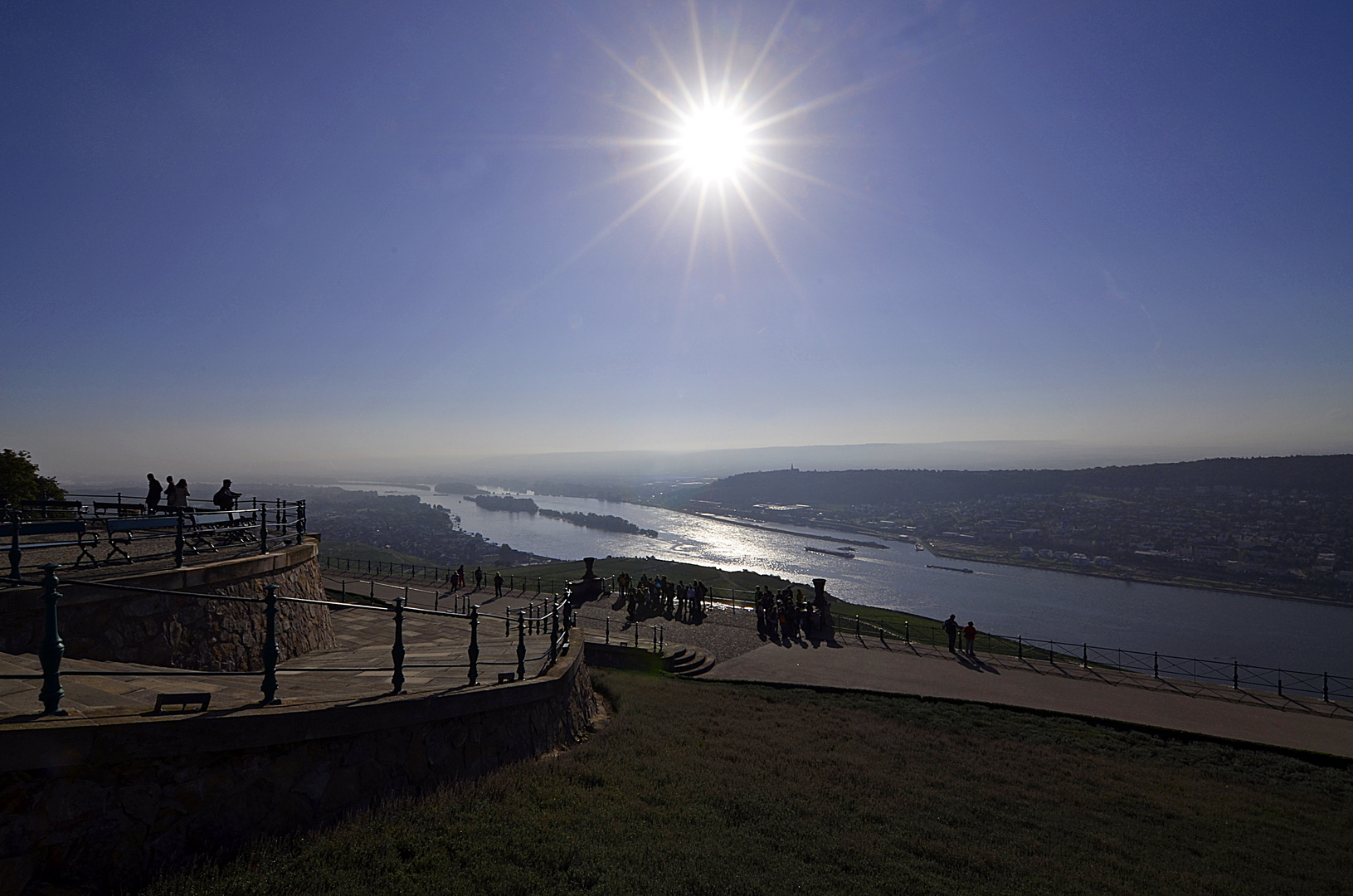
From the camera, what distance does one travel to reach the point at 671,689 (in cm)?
1159

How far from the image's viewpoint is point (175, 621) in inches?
246

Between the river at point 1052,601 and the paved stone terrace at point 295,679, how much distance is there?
43.1 m

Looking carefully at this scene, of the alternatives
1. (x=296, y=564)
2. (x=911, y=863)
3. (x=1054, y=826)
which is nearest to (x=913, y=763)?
(x=1054, y=826)

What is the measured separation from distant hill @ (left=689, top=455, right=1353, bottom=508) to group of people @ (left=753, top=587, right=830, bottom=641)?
340 feet

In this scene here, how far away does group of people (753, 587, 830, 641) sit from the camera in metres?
19.5

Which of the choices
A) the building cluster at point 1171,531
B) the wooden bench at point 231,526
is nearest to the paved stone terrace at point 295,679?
the wooden bench at point 231,526

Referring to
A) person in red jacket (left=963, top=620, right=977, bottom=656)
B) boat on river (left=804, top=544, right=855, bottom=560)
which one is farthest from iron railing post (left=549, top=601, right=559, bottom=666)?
boat on river (left=804, top=544, right=855, bottom=560)

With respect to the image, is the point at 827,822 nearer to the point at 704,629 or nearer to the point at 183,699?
the point at 183,699

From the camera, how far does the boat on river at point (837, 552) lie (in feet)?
273

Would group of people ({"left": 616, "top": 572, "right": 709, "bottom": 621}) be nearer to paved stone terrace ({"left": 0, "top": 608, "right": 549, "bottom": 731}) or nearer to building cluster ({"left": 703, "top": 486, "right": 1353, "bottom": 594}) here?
paved stone terrace ({"left": 0, "top": 608, "right": 549, "bottom": 731})

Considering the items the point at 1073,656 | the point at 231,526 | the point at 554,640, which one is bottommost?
the point at 1073,656

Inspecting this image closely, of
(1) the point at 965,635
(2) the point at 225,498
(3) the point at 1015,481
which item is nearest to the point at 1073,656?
(1) the point at 965,635

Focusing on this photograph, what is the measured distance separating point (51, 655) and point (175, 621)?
3.60 metres

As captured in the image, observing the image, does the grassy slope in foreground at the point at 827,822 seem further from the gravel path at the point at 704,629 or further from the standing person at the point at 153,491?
the standing person at the point at 153,491
